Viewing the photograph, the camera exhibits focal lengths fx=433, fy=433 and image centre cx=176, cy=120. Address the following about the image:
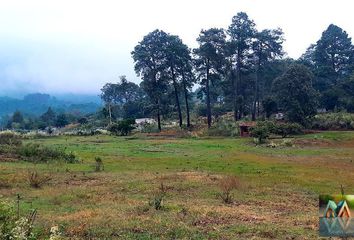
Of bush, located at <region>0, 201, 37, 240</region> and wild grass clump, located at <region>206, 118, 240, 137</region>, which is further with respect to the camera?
wild grass clump, located at <region>206, 118, 240, 137</region>

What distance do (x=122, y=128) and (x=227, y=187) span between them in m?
43.8

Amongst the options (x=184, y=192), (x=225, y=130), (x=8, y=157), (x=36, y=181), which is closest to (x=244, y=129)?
(x=225, y=130)

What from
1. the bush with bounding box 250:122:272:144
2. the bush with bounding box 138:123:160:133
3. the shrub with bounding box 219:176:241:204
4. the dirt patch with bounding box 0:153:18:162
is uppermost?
the bush with bounding box 138:123:160:133

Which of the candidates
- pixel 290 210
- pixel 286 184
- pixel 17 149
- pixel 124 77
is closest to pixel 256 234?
pixel 290 210

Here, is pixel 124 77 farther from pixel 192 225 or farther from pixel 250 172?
pixel 192 225

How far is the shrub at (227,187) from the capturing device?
1892cm

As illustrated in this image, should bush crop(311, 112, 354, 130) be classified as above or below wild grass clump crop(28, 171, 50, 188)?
above

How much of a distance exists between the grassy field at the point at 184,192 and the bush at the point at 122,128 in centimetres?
2299

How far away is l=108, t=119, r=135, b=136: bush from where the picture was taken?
208 feet

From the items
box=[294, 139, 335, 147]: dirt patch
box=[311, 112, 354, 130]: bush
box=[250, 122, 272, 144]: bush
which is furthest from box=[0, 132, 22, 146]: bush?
box=[311, 112, 354, 130]: bush

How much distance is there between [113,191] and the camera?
20.8 meters

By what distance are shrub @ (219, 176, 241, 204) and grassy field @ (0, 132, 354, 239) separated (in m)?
0.30

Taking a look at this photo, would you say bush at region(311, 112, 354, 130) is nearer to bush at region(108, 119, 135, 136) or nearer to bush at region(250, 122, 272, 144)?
bush at region(250, 122, 272, 144)

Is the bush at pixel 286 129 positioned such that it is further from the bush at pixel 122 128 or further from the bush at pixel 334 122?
the bush at pixel 122 128
